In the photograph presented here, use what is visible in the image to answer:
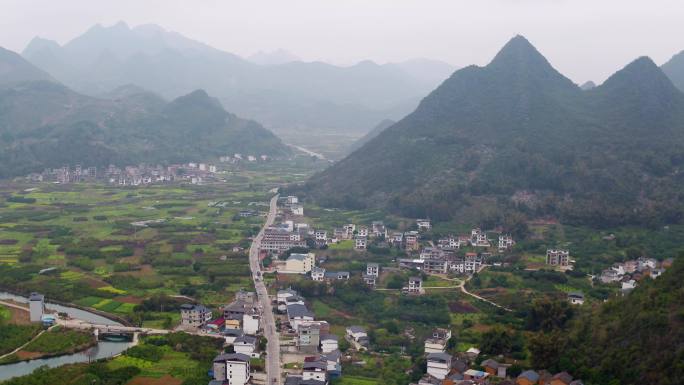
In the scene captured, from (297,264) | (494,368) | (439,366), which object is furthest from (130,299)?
(494,368)

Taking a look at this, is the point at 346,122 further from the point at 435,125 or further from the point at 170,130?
the point at 435,125

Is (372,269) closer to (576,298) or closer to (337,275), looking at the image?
(337,275)

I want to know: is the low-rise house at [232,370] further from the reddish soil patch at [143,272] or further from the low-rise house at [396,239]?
the low-rise house at [396,239]

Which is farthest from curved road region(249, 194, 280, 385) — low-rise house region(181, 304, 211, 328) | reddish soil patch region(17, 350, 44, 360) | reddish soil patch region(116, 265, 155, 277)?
reddish soil patch region(17, 350, 44, 360)

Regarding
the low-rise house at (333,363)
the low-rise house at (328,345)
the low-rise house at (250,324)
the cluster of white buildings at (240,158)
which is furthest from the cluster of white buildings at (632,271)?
the cluster of white buildings at (240,158)

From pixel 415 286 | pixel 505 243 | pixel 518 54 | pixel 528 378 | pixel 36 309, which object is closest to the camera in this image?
pixel 528 378

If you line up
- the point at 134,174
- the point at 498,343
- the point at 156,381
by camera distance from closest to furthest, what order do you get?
1. the point at 156,381
2. the point at 498,343
3. the point at 134,174

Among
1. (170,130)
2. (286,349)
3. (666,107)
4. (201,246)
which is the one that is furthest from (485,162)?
(170,130)
